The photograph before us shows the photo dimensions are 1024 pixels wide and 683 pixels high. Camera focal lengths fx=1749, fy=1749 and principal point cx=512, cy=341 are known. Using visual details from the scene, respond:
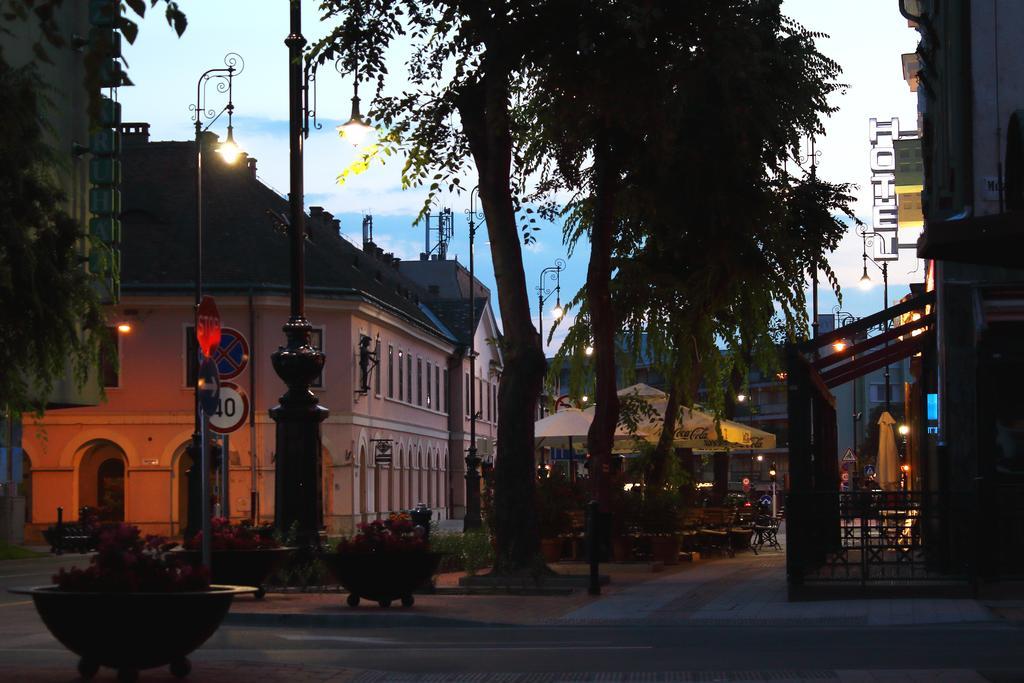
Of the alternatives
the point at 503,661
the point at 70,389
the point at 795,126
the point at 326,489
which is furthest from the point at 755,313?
the point at 326,489

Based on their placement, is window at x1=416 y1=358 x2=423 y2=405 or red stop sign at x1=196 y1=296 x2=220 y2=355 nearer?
red stop sign at x1=196 y1=296 x2=220 y2=355

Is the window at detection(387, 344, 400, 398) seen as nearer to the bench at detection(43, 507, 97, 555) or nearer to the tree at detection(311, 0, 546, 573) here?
the bench at detection(43, 507, 97, 555)

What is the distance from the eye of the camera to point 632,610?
60.4ft

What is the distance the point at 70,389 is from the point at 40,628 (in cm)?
2893

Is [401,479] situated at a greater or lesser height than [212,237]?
lesser

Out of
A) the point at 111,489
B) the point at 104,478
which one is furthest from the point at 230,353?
the point at 104,478

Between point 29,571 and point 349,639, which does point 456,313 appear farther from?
point 349,639

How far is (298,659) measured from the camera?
1384 centimetres

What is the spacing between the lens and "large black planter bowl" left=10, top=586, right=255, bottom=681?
10.9 meters

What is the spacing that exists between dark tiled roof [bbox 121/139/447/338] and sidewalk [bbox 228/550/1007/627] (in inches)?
1476

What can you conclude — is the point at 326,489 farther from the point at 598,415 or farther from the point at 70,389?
the point at 598,415

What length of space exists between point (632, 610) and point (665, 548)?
973cm

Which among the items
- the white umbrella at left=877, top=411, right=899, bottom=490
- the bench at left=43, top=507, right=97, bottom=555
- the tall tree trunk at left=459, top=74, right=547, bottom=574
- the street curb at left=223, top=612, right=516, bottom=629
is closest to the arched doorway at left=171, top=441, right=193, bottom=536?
the bench at left=43, top=507, right=97, bottom=555

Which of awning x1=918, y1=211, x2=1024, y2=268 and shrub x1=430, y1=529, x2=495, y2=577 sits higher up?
awning x1=918, y1=211, x2=1024, y2=268
